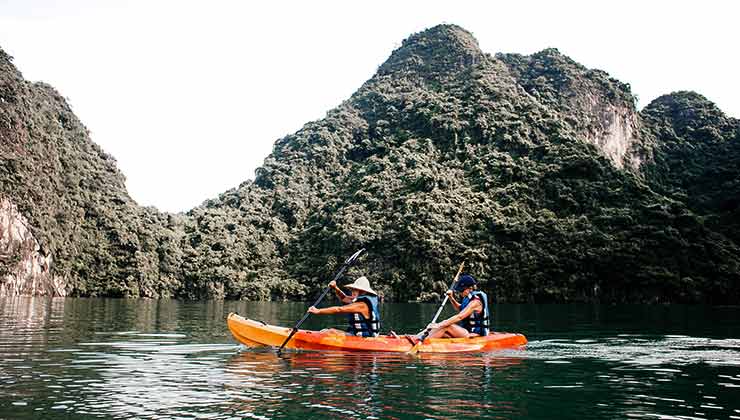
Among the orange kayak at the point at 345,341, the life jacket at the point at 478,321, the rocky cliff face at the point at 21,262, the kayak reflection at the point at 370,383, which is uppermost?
the rocky cliff face at the point at 21,262

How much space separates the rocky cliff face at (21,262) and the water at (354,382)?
49.8 m

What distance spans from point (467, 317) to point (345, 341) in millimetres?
3325

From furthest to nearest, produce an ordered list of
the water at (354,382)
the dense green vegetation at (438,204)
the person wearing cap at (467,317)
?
the dense green vegetation at (438,204) < the person wearing cap at (467,317) < the water at (354,382)

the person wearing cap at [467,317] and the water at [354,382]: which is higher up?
the person wearing cap at [467,317]

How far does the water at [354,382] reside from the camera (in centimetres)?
888

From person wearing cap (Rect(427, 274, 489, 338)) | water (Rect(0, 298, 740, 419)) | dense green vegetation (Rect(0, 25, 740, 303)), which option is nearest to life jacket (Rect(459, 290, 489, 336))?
A: person wearing cap (Rect(427, 274, 489, 338))

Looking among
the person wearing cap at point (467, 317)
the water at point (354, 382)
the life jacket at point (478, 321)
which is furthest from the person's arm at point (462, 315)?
the water at point (354, 382)

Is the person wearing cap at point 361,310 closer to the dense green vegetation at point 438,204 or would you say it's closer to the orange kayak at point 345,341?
the orange kayak at point 345,341

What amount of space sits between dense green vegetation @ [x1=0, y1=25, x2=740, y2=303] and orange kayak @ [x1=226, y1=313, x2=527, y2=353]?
54.6 m

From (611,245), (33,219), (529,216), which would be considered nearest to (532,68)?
(529,216)

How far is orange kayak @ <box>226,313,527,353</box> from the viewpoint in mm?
15445

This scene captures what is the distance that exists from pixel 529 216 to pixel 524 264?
9968mm

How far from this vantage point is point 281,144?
130m

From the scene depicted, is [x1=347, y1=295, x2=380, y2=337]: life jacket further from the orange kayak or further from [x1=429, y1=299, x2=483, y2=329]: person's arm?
[x1=429, y1=299, x2=483, y2=329]: person's arm
